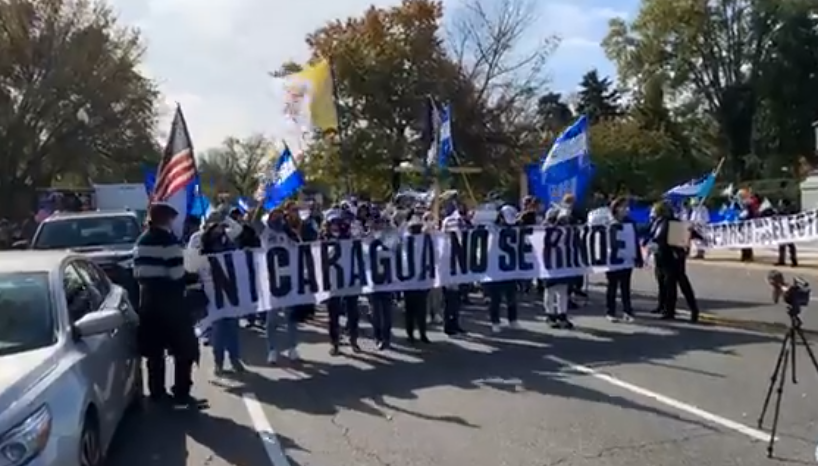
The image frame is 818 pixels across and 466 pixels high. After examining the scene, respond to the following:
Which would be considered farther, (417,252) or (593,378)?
(417,252)

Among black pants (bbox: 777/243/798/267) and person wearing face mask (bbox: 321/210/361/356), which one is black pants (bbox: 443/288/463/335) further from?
black pants (bbox: 777/243/798/267)

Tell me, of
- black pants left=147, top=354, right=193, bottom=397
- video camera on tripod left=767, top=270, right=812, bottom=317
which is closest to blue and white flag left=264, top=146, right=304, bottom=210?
black pants left=147, top=354, right=193, bottom=397

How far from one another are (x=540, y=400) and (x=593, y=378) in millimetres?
1170

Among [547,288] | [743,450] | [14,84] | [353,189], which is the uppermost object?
[14,84]

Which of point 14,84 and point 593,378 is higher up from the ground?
point 14,84

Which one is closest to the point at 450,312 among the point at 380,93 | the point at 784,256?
the point at 784,256

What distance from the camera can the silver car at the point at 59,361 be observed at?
522 cm

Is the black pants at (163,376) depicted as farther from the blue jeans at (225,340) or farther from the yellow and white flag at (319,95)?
the yellow and white flag at (319,95)

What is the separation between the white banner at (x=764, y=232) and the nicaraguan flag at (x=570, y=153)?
785 cm

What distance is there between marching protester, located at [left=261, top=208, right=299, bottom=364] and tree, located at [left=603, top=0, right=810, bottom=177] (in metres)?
53.4

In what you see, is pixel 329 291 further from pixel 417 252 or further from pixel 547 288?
pixel 547 288

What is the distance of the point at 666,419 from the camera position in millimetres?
8547

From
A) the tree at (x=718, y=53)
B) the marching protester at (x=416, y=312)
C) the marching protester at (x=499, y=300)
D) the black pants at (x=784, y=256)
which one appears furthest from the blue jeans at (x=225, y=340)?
the tree at (x=718, y=53)

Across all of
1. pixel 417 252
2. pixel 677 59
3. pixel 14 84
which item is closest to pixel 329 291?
pixel 417 252
